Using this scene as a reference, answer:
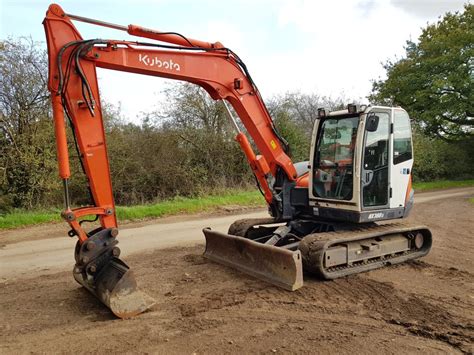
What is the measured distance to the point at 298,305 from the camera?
181 inches

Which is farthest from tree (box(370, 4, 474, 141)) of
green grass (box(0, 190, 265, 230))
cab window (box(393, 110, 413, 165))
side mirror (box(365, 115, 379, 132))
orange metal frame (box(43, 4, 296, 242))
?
orange metal frame (box(43, 4, 296, 242))

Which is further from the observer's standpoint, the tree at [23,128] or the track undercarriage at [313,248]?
the tree at [23,128]

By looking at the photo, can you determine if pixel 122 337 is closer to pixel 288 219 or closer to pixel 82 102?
pixel 82 102

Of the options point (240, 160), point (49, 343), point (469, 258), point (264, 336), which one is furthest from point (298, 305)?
point (240, 160)

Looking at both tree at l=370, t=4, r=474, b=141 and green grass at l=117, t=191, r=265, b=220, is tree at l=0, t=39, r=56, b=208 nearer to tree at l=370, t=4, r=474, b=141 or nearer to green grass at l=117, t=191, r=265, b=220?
green grass at l=117, t=191, r=265, b=220

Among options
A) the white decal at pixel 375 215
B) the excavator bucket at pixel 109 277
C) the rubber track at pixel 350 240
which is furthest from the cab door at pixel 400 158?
the excavator bucket at pixel 109 277

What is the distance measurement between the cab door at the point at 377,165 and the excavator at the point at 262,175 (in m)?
0.01

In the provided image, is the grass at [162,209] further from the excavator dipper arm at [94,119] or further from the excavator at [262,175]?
the excavator dipper arm at [94,119]

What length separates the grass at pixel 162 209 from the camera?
9953 millimetres

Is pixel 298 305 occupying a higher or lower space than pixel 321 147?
lower

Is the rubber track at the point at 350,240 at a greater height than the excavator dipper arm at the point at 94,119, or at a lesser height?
lesser

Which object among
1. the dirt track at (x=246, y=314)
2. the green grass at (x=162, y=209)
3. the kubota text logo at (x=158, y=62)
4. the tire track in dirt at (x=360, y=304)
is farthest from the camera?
the green grass at (x=162, y=209)

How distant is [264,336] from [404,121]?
13.3 feet

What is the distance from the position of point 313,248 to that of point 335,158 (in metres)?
1.50
